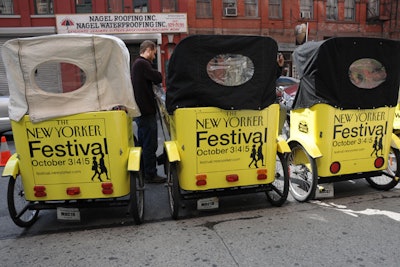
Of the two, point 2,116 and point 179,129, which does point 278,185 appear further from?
point 2,116

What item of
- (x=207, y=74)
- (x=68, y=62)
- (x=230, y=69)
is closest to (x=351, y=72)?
(x=230, y=69)

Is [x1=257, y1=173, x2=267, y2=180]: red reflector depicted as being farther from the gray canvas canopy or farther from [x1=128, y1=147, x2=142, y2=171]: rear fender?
the gray canvas canopy

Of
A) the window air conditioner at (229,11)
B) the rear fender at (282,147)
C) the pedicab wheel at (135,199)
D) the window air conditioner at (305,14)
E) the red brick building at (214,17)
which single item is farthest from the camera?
the window air conditioner at (305,14)

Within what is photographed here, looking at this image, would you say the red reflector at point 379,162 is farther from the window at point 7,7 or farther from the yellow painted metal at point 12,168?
the window at point 7,7

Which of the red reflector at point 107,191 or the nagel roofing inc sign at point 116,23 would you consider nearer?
the red reflector at point 107,191

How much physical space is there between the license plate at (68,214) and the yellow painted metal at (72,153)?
149 mm

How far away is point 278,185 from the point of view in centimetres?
479

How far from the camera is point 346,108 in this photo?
432 cm

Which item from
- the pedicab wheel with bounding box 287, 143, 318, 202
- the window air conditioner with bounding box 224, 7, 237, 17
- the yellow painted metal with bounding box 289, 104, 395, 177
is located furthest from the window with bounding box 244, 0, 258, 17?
the yellow painted metal with bounding box 289, 104, 395, 177

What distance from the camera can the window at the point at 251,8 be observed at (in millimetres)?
20406

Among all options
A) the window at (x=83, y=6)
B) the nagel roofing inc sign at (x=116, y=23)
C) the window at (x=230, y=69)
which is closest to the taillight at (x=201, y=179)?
the window at (x=230, y=69)

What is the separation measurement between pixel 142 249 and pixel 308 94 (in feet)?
8.93

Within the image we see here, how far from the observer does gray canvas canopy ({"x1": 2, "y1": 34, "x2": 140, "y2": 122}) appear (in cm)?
365

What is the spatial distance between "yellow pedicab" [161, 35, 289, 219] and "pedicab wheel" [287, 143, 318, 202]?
1.38 feet
